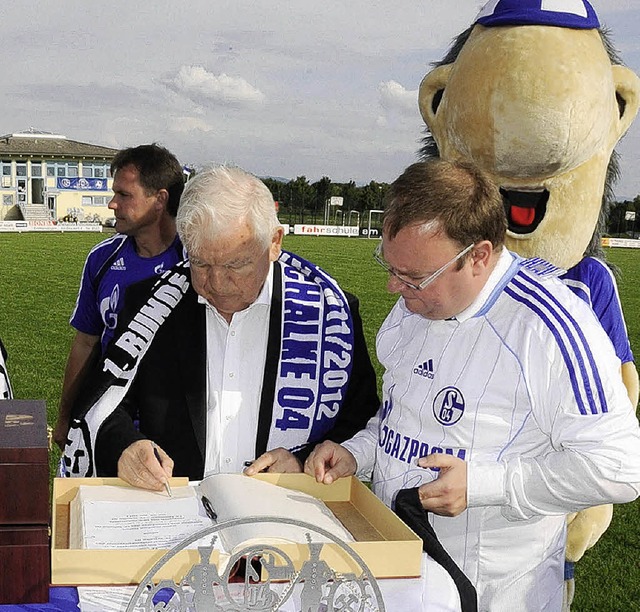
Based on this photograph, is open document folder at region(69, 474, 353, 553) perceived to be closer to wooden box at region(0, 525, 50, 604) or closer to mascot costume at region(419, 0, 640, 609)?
wooden box at region(0, 525, 50, 604)

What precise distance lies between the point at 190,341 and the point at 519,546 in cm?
112

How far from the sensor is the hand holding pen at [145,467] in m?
1.96

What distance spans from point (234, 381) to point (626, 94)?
1.71 meters

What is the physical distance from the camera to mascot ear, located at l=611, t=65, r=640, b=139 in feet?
9.75

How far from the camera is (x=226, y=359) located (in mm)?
2557

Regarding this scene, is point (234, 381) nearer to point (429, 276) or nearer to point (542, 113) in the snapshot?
point (429, 276)

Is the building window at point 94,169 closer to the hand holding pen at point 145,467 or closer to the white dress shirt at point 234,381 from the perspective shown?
the white dress shirt at point 234,381

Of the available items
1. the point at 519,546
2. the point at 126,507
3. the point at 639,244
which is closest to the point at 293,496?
the point at 126,507

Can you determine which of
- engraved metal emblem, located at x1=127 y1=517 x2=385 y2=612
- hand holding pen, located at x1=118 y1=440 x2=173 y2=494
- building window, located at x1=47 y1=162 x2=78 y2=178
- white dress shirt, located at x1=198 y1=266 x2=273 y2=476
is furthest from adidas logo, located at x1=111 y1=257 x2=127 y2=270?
building window, located at x1=47 y1=162 x2=78 y2=178

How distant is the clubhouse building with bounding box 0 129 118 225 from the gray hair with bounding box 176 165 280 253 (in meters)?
58.0

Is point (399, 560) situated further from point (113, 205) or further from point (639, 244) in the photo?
point (639, 244)

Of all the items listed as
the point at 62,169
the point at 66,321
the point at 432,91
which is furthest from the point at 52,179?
the point at 432,91

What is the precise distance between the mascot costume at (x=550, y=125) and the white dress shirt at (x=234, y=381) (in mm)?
917

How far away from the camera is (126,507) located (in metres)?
1.80
